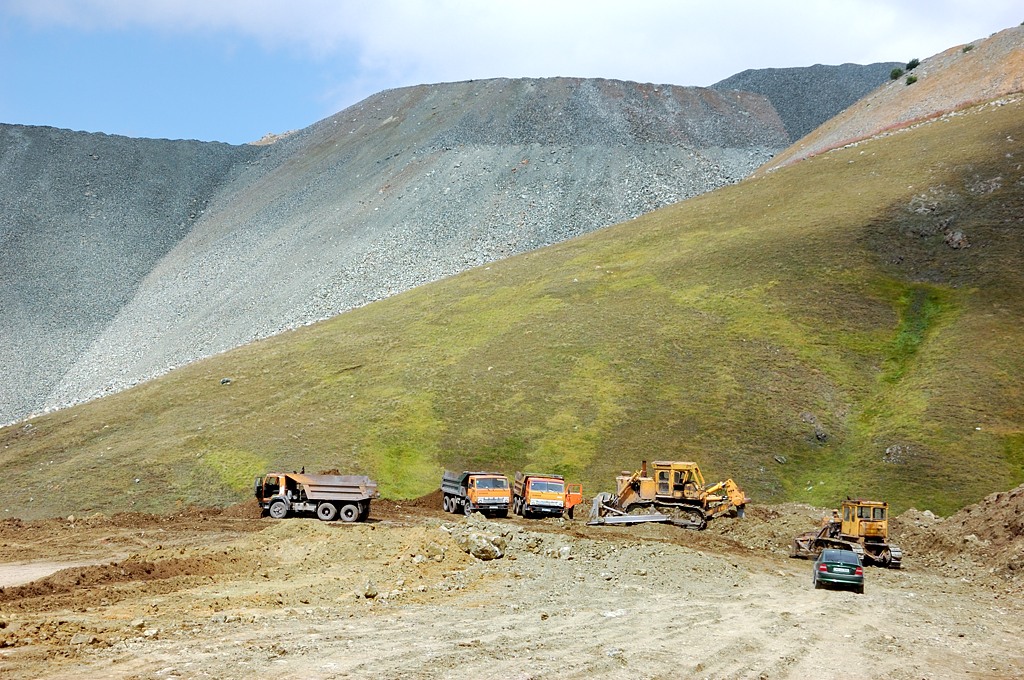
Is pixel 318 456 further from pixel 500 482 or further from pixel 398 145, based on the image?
pixel 398 145

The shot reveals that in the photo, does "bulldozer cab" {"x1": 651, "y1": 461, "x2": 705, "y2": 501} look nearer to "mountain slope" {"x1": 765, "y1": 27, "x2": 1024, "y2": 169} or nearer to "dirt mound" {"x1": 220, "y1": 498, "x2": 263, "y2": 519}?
"dirt mound" {"x1": 220, "y1": 498, "x2": 263, "y2": 519}

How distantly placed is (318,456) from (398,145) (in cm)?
8413

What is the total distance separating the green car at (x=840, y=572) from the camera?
30266mm

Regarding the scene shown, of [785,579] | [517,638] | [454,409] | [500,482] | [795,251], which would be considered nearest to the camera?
[517,638]

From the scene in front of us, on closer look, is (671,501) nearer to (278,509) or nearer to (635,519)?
(635,519)

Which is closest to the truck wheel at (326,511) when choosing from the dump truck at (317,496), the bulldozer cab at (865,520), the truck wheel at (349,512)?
the dump truck at (317,496)

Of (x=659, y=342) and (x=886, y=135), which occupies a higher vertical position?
(x=886, y=135)

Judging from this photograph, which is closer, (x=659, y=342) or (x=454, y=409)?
(x=454, y=409)

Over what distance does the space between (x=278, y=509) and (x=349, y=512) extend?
145 inches

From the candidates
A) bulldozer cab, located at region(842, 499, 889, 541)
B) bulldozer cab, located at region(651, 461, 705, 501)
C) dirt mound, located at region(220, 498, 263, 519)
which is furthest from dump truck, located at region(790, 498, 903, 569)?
dirt mound, located at region(220, 498, 263, 519)

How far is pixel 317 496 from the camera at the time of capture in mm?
46938

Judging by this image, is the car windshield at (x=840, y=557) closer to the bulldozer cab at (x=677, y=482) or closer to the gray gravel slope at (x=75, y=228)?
the bulldozer cab at (x=677, y=482)

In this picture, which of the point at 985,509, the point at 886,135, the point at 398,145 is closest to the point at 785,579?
the point at 985,509

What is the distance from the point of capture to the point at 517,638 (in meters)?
20.1
